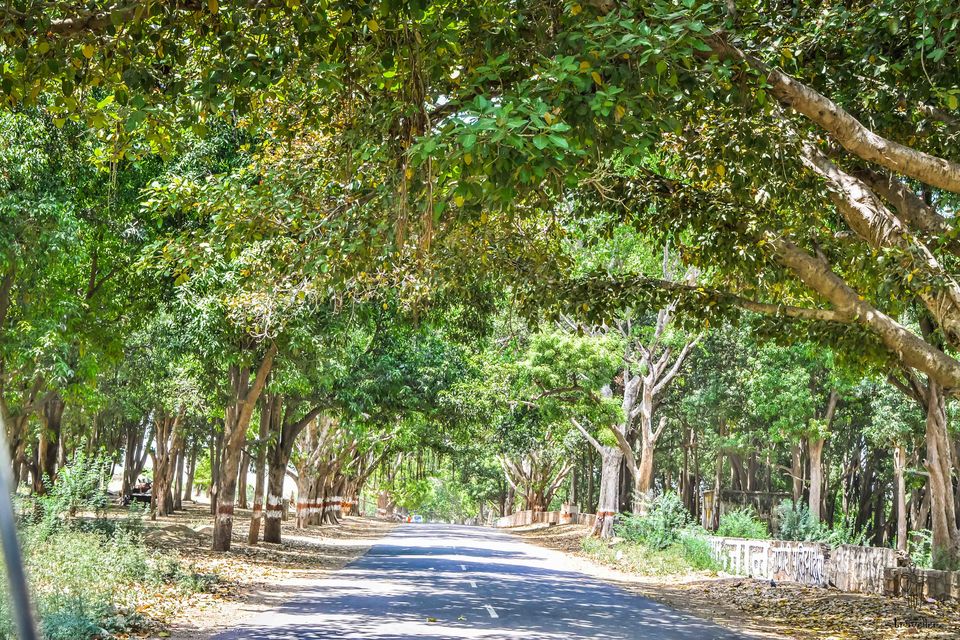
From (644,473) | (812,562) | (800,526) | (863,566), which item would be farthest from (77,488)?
(644,473)

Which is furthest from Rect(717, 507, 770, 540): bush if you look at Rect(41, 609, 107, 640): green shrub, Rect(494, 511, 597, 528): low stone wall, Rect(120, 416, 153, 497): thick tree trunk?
Rect(120, 416, 153, 497): thick tree trunk

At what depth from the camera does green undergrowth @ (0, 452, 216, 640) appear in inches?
410

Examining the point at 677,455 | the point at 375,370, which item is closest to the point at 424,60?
the point at 375,370

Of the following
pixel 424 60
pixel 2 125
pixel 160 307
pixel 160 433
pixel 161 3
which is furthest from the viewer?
pixel 160 433

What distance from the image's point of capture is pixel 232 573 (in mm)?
19312

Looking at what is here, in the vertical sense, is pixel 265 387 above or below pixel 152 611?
above

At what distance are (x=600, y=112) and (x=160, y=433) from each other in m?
38.0

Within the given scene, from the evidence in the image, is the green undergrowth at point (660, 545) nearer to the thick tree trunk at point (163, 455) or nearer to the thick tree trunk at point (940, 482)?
the thick tree trunk at point (940, 482)

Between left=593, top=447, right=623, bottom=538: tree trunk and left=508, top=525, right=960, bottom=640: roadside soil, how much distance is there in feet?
39.6

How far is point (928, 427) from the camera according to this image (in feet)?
62.2

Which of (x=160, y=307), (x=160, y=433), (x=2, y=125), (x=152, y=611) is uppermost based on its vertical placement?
(x=2, y=125)

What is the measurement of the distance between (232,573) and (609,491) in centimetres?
2056

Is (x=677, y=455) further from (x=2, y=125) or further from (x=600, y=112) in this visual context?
(x=600, y=112)

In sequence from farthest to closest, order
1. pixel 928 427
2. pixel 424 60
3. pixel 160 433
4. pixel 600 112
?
pixel 160 433 < pixel 928 427 < pixel 424 60 < pixel 600 112
